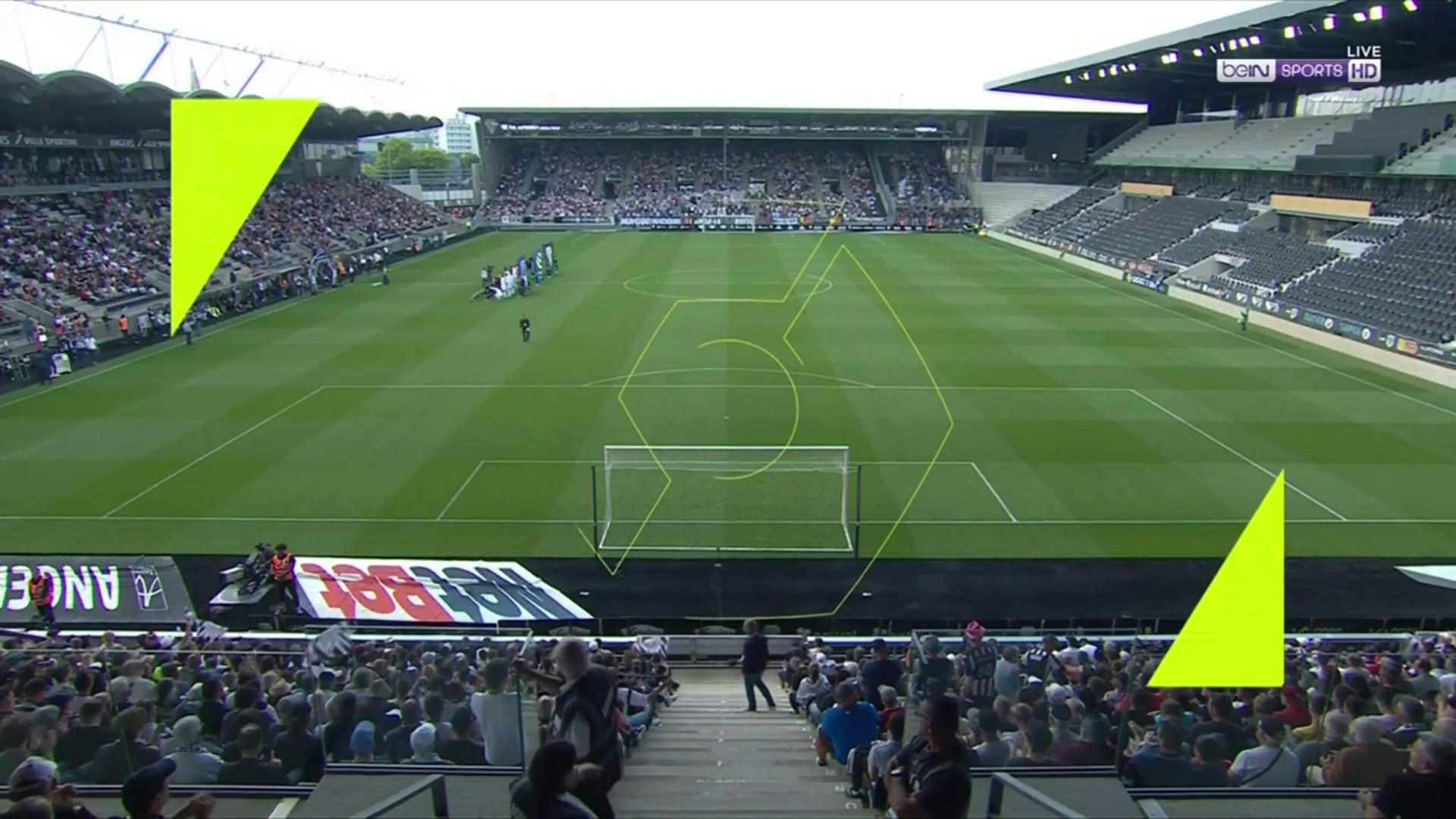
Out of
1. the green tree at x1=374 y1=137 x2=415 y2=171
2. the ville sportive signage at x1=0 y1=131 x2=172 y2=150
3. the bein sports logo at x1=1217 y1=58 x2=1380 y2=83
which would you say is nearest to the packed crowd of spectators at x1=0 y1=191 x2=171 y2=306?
the ville sportive signage at x1=0 y1=131 x2=172 y2=150

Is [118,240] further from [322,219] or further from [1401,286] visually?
[1401,286]

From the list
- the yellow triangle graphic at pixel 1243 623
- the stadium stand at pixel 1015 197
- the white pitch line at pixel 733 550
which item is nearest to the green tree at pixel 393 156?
the stadium stand at pixel 1015 197

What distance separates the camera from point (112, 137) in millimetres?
49375

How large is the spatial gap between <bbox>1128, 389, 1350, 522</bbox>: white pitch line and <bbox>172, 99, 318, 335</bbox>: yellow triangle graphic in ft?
59.5

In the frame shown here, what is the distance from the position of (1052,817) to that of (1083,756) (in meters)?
1.17

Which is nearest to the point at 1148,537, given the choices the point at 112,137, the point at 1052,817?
the point at 1052,817

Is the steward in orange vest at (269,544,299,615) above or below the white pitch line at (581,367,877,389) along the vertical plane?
below

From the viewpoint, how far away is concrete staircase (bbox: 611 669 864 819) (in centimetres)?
650

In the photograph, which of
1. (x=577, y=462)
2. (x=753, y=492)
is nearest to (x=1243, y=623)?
(x=753, y=492)

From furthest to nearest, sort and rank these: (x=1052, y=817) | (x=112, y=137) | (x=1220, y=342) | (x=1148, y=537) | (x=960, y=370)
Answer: (x=112, y=137) < (x=1220, y=342) < (x=960, y=370) < (x=1148, y=537) < (x=1052, y=817)

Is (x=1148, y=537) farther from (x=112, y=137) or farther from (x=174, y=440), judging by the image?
(x=112, y=137)

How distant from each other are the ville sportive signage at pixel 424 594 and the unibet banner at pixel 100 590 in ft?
6.67

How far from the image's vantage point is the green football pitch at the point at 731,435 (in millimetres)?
17609

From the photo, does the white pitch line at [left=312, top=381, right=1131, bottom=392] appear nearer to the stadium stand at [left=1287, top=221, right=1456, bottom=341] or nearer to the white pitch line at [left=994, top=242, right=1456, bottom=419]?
the white pitch line at [left=994, top=242, right=1456, bottom=419]
